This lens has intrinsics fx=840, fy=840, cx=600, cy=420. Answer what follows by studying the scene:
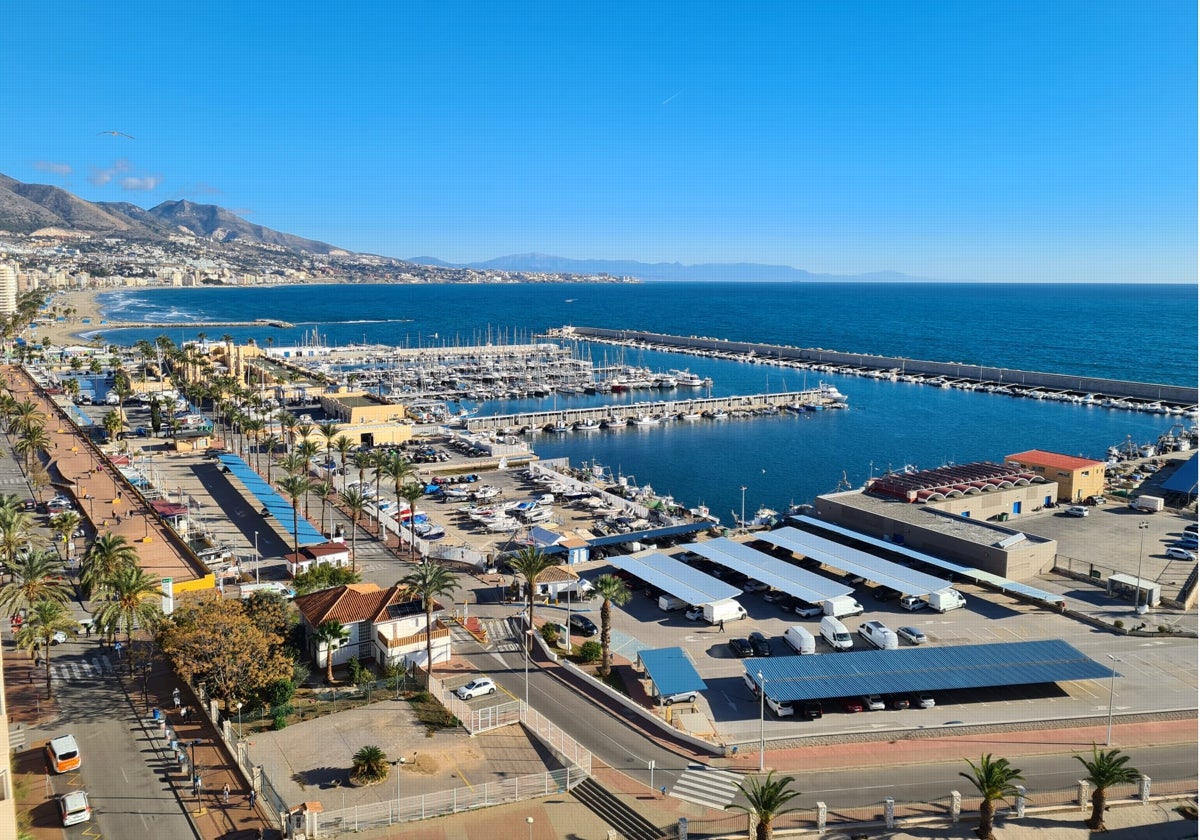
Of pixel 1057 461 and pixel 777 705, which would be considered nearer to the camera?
pixel 777 705

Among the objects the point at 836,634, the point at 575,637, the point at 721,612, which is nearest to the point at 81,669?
the point at 575,637

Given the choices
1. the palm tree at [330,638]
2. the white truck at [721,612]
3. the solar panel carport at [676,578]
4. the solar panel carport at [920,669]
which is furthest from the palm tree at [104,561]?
the solar panel carport at [920,669]

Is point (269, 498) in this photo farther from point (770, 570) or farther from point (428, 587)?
point (770, 570)

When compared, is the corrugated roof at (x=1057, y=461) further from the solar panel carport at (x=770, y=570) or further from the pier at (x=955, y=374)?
the pier at (x=955, y=374)

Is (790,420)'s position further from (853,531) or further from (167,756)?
(167,756)

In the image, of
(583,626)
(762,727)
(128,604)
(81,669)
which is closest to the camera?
(762,727)

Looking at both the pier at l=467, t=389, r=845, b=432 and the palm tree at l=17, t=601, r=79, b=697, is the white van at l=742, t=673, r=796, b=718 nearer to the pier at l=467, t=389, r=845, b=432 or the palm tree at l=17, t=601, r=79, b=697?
the palm tree at l=17, t=601, r=79, b=697

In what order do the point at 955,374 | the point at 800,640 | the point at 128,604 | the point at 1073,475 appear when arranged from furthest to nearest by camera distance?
the point at 955,374, the point at 1073,475, the point at 800,640, the point at 128,604
